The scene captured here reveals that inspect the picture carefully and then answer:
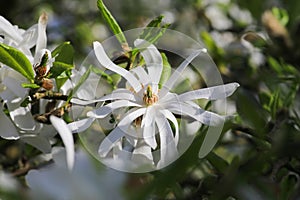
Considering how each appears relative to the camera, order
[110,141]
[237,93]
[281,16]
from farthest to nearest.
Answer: [281,16] → [237,93] → [110,141]

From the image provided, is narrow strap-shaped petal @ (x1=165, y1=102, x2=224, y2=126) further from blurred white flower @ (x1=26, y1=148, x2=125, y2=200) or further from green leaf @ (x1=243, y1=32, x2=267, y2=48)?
green leaf @ (x1=243, y1=32, x2=267, y2=48)

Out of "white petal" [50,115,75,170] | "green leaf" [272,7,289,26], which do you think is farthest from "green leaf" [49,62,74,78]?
"green leaf" [272,7,289,26]

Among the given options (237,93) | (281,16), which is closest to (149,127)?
(237,93)

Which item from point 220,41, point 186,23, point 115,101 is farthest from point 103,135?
point 186,23

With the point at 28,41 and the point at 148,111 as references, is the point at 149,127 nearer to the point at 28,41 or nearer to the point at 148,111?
the point at 148,111

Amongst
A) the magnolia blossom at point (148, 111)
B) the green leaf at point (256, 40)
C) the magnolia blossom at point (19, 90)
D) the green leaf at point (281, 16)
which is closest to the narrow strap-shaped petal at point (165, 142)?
the magnolia blossom at point (148, 111)

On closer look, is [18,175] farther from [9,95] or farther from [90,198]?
[90,198]

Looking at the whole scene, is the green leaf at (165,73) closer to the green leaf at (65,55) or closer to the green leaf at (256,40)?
the green leaf at (65,55)
